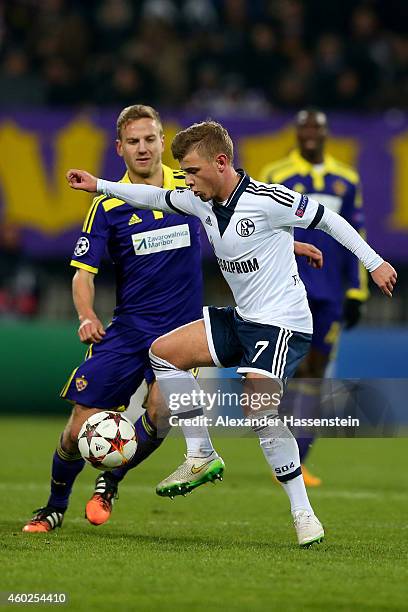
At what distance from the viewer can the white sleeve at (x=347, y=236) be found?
6062 mm

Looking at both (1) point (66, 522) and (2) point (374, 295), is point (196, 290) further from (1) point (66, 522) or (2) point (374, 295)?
(2) point (374, 295)

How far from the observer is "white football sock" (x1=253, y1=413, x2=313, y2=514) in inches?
241

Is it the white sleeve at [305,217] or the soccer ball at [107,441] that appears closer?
the white sleeve at [305,217]

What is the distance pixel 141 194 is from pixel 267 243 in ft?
2.44

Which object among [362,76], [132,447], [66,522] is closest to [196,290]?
[132,447]

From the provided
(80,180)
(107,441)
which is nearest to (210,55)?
(80,180)

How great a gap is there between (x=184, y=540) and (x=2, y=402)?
26.3ft

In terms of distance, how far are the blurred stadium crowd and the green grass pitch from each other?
6.43m

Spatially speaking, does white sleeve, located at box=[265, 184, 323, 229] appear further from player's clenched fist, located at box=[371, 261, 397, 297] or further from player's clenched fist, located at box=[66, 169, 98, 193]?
player's clenched fist, located at box=[66, 169, 98, 193]

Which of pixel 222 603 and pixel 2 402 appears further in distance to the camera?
pixel 2 402

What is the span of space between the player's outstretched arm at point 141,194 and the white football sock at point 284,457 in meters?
1.16

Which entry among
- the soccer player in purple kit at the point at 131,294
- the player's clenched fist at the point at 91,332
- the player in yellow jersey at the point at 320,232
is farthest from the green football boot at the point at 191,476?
the player in yellow jersey at the point at 320,232

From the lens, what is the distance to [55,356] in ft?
45.4

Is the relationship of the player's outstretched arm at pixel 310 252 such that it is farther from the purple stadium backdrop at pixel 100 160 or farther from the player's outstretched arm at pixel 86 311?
the purple stadium backdrop at pixel 100 160
